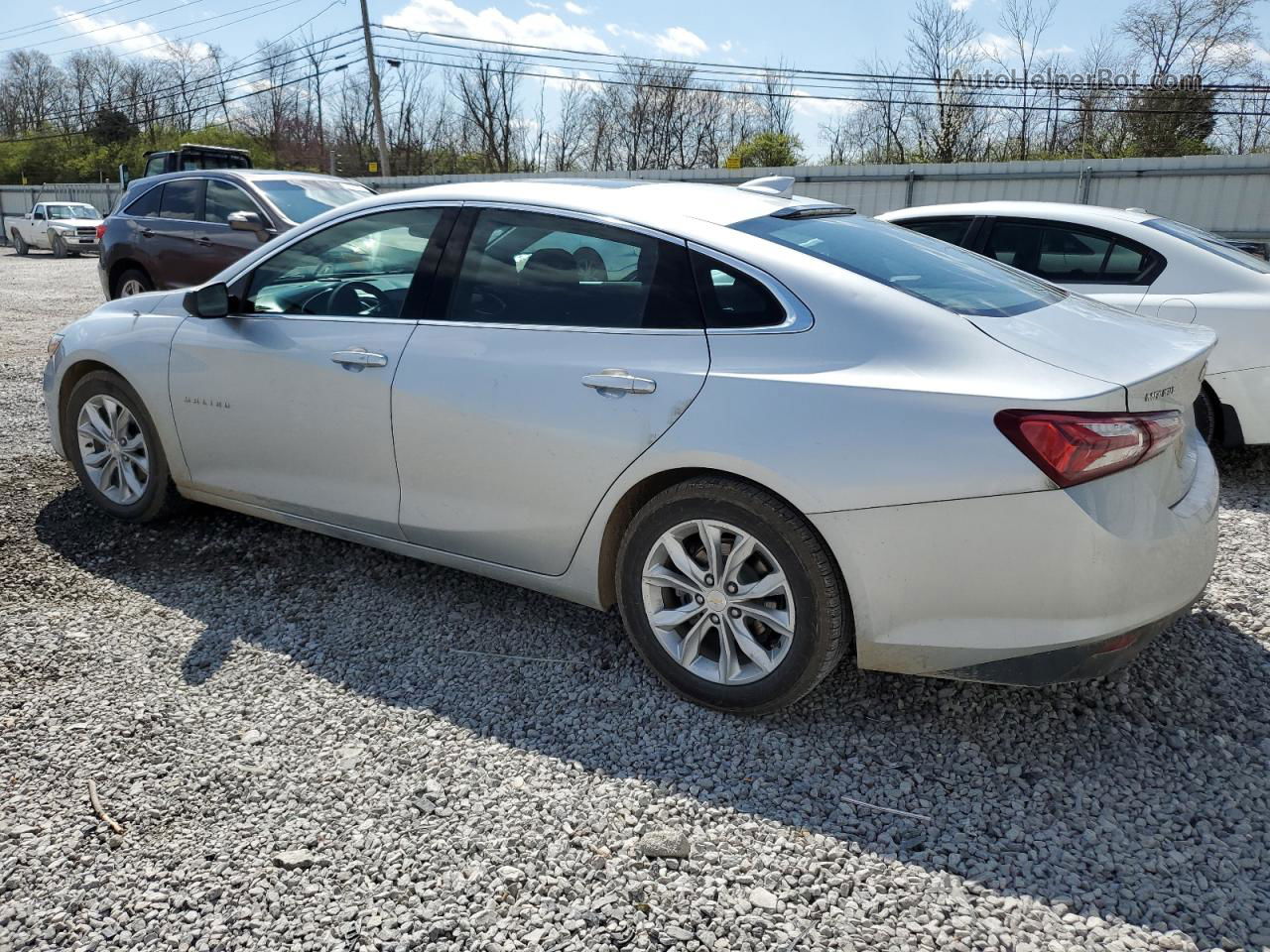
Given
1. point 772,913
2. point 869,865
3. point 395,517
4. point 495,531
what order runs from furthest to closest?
point 395,517 → point 495,531 → point 869,865 → point 772,913

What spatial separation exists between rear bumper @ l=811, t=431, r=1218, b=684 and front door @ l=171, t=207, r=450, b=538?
69.4 inches

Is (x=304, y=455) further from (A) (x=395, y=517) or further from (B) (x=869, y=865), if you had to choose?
(B) (x=869, y=865)

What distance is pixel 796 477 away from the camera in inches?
106

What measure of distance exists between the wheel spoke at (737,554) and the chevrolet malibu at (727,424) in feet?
0.04

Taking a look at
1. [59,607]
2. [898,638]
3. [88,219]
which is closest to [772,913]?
[898,638]

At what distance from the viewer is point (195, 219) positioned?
1019cm

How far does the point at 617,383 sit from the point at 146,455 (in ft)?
8.73

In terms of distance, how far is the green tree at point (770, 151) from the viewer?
131ft

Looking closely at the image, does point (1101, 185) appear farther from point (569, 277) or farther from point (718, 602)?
point (718, 602)

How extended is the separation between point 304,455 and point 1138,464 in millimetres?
2893

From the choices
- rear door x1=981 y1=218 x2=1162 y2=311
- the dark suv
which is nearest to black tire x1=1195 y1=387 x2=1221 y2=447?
rear door x1=981 y1=218 x2=1162 y2=311

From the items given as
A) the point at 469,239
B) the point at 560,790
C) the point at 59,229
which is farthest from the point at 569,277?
the point at 59,229

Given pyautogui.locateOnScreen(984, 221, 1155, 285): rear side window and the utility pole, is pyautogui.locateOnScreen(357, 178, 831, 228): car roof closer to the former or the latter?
pyautogui.locateOnScreen(984, 221, 1155, 285): rear side window

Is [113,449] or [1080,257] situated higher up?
[1080,257]
